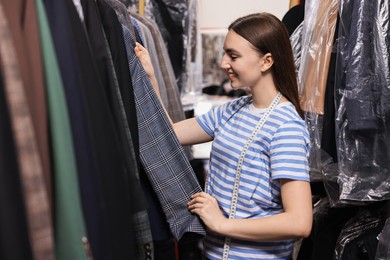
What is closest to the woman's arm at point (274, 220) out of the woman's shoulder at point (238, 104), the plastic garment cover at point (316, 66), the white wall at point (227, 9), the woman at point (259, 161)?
the woman at point (259, 161)

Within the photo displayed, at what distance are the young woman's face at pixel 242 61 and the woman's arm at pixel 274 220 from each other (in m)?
0.24

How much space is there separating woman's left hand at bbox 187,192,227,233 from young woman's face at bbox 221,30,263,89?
0.90 ft

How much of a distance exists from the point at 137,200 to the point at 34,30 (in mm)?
291

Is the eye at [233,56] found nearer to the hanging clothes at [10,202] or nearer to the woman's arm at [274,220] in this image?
the woman's arm at [274,220]

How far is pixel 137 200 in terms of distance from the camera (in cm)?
75

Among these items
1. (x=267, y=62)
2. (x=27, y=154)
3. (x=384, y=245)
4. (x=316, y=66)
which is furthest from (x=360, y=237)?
(x=27, y=154)

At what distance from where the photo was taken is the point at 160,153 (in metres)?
0.98

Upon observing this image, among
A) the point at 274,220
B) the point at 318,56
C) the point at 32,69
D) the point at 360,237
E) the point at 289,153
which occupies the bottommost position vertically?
the point at 360,237

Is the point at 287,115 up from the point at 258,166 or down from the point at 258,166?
up

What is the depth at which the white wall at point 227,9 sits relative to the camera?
2.14 metres

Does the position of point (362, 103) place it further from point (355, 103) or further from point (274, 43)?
point (274, 43)

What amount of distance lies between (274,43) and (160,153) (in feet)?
1.16

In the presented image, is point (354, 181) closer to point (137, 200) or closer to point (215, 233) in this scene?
point (215, 233)

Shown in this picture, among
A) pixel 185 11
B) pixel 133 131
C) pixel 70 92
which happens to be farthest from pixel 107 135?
pixel 185 11
